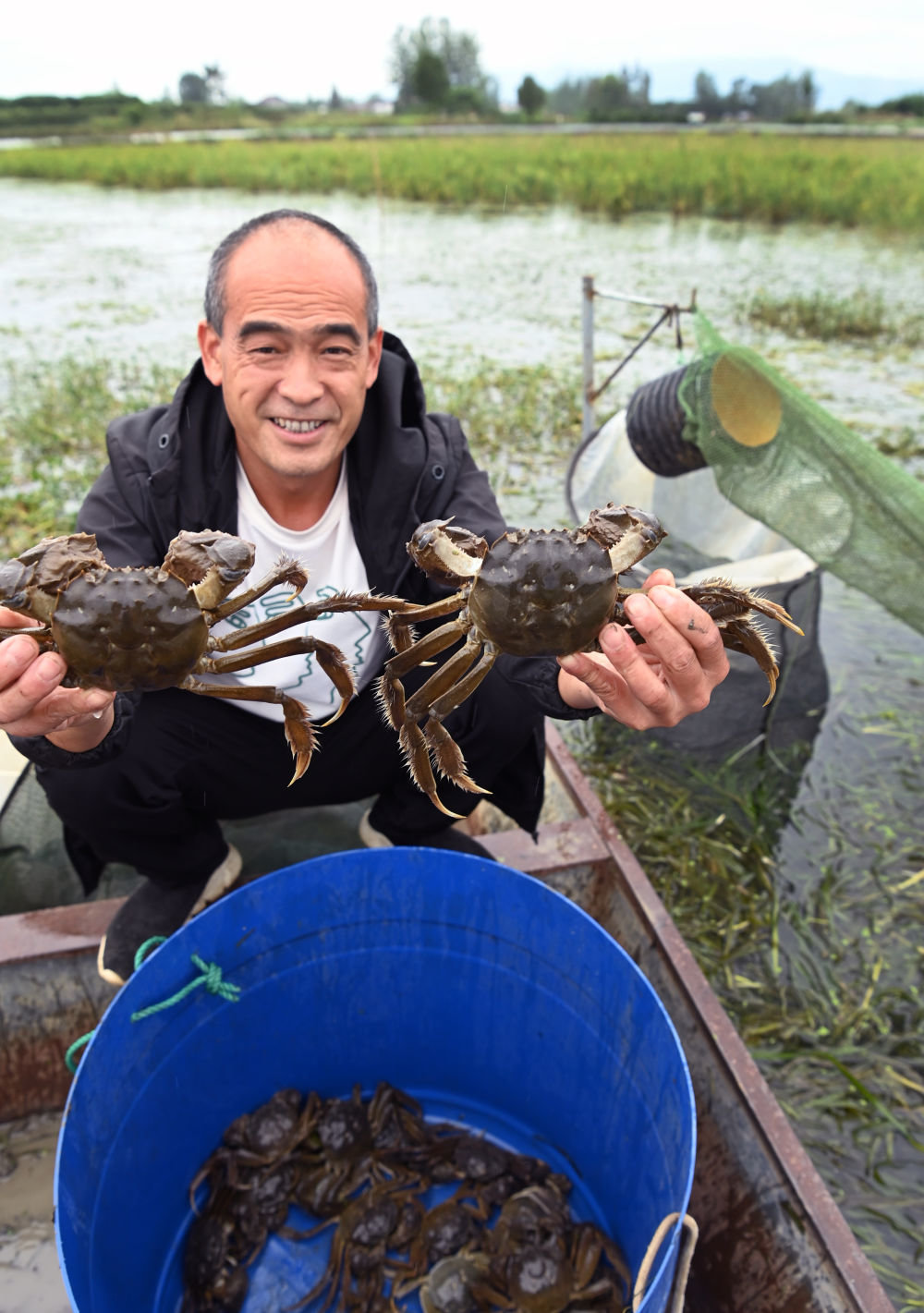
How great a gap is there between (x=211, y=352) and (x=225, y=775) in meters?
1.36

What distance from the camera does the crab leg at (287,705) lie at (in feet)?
7.02

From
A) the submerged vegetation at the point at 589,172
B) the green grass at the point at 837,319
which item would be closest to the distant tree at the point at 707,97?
the submerged vegetation at the point at 589,172

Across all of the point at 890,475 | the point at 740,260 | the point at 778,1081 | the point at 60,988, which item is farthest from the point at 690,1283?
the point at 740,260

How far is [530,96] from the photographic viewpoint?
37531 mm

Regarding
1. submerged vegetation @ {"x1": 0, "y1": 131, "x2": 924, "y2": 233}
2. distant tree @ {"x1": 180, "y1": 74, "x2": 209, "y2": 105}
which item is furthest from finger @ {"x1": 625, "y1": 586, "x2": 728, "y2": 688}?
distant tree @ {"x1": 180, "y1": 74, "x2": 209, "y2": 105}

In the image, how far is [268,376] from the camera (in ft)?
7.89

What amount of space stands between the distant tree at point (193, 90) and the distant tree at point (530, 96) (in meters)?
30.9

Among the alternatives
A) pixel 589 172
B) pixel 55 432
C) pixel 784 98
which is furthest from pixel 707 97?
pixel 55 432

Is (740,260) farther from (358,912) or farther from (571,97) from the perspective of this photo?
(571,97)

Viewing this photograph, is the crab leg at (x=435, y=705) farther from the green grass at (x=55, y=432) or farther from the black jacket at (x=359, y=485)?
the green grass at (x=55, y=432)

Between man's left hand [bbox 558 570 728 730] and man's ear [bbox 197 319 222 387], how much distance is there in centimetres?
142

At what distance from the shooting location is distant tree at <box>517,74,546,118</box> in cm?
3423

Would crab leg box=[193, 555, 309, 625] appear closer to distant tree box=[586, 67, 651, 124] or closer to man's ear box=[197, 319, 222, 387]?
man's ear box=[197, 319, 222, 387]

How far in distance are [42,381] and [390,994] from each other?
9103 millimetres
